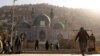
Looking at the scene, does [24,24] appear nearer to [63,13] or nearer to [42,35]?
[42,35]

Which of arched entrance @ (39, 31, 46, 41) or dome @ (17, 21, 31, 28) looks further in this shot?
arched entrance @ (39, 31, 46, 41)

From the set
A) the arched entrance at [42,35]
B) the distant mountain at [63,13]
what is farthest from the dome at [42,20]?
the distant mountain at [63,13]

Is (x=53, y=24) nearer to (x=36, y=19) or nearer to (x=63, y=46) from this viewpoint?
(x=36, y=19)

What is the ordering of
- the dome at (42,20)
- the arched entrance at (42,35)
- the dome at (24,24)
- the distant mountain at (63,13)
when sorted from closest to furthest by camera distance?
the dome at (24,24)
the arched entrance at (42,35)
the dome at (42,20)
the distant mountain at (63,13)

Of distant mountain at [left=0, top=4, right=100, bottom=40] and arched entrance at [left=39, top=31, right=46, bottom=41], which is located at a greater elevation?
distant mountain at [left=0, top=4, right=100, bottom=40]

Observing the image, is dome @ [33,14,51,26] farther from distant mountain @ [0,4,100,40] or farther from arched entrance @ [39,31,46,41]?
distant mountain @ [0,4,100,40]

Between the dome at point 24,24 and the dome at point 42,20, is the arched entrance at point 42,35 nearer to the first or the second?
the dome at point 42,20

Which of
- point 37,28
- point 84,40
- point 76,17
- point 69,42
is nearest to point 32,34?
point 37,28

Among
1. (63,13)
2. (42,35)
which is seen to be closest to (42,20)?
(42,35)

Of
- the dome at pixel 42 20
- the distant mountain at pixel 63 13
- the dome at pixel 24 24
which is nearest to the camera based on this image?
the dome at pixel 24 24

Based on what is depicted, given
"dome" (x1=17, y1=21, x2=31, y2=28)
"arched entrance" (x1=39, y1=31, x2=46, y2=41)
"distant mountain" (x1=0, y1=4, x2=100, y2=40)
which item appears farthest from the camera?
"distant mountain" (x1=0, y1=4, x2=100, y2=40)

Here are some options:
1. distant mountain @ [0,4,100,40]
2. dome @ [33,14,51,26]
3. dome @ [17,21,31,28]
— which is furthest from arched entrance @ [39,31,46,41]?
distant mountain @ [0,4,100,40]

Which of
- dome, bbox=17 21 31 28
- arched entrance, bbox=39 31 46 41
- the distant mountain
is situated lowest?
arched entrance, bbox=39 31 46 41

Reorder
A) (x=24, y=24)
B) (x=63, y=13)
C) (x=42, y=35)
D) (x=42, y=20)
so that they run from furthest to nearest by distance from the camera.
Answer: (x=63, y=13) → (x=42, y=20) → (x=42, y=35) → (x=24, y=24)
